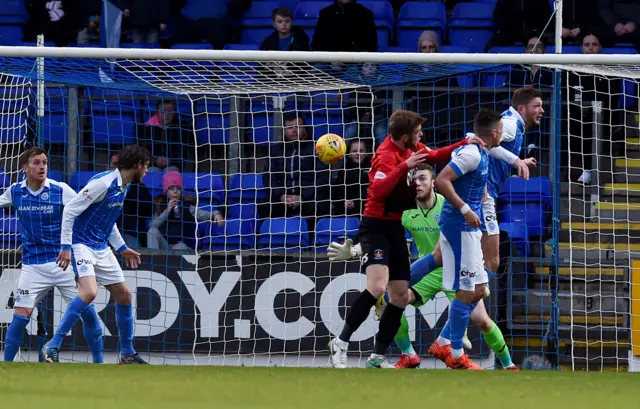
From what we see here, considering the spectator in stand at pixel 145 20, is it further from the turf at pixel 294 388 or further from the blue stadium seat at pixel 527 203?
the turf at pixel 294 388

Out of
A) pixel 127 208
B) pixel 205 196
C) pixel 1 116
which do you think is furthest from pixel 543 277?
pixel 1 116

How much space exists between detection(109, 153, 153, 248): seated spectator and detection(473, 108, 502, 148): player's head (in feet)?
12.5

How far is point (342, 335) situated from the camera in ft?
28.1

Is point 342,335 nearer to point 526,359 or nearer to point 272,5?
point 526,359

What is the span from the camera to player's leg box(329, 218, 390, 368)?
8.41m

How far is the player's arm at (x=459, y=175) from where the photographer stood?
26.6 ft

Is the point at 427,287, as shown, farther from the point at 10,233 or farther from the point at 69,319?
the point at 10,233

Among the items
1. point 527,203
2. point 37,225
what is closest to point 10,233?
point 37,225

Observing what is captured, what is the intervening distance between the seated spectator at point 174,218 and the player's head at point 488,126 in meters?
3.20

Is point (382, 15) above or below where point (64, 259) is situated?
above

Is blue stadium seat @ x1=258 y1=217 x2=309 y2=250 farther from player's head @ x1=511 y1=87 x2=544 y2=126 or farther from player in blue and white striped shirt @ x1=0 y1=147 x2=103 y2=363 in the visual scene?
player's head @ x1=511 y1=87 x2=544 y2=126

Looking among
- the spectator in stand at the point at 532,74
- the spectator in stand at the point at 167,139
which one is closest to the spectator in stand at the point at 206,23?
the spectator in stand at the point at 167,139

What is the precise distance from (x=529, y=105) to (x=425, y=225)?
138cm

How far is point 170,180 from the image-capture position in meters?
11.0
